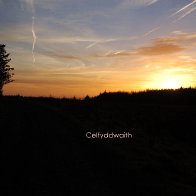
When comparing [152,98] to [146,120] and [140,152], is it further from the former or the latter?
[140,152]

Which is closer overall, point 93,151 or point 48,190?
point 48,190

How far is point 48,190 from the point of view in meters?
9.59

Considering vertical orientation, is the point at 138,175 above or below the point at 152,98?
below

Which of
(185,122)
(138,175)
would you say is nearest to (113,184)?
(138,175)

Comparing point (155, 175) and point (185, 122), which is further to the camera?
point (185, 122)

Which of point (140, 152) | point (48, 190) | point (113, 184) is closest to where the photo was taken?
point (48, 190)

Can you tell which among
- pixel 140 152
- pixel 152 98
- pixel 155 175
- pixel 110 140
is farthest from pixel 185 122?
pixel 152 98

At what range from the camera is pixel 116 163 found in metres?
13.7

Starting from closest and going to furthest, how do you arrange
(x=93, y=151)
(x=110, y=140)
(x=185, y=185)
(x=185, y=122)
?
(x=185, y=185) → (x=93, y=151) → (x=110, y=140) → (x=185, y=122)

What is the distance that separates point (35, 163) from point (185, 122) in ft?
82.7

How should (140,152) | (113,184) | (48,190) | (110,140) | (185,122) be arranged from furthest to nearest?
(185,122) < (110,140) < (140,152) < (113,184) < (48,190)

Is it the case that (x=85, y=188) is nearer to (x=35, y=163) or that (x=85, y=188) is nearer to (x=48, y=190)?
(x=48, y=190)

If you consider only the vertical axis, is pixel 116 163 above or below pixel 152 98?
below

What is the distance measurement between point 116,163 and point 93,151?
2.30m
